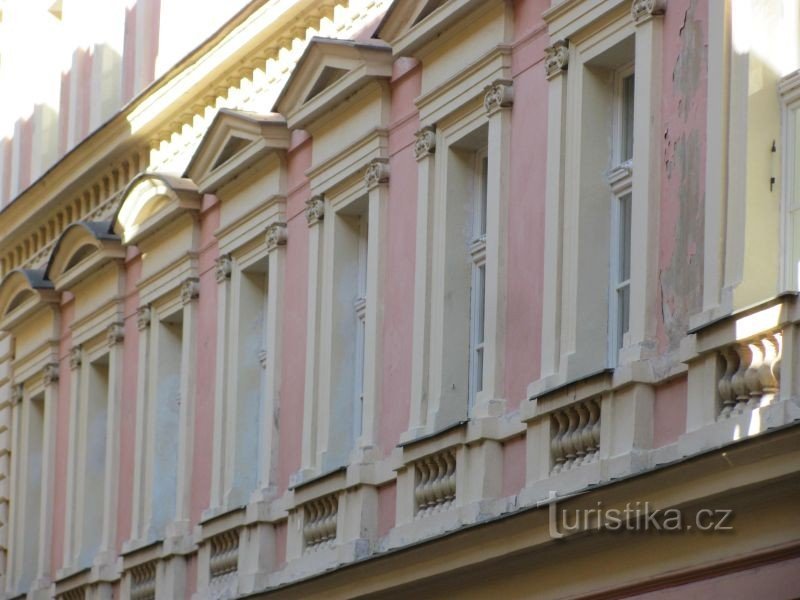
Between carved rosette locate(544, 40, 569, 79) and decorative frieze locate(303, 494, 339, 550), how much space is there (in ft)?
13.6

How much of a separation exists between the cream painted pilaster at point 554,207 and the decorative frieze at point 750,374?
224 cm

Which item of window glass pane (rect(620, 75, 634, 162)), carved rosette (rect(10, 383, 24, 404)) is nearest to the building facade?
window glass pane (rect(620, 75, 634, 162))

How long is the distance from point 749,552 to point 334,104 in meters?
7.40

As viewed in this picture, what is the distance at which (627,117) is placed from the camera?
16.4 meters

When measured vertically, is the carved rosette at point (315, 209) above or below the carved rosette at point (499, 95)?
above

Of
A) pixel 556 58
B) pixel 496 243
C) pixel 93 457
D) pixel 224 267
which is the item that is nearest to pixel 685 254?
pixel 556 58

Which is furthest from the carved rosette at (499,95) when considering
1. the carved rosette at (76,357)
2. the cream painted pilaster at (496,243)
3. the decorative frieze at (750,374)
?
the carved rosette at (76,357)

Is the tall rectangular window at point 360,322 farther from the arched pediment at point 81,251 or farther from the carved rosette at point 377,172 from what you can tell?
the arched pediment at point 81,251

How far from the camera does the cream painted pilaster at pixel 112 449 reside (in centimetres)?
2439

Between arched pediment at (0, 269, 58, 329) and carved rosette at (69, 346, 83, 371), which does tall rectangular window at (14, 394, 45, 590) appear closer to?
arched pediment at (0, 269, 58, 329)

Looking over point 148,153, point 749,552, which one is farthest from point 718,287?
point 148,153

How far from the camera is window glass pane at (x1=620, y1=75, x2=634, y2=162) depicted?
53.5 feet

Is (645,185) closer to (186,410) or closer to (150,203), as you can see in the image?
(186,410)

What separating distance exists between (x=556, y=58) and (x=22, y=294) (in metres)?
11.9
